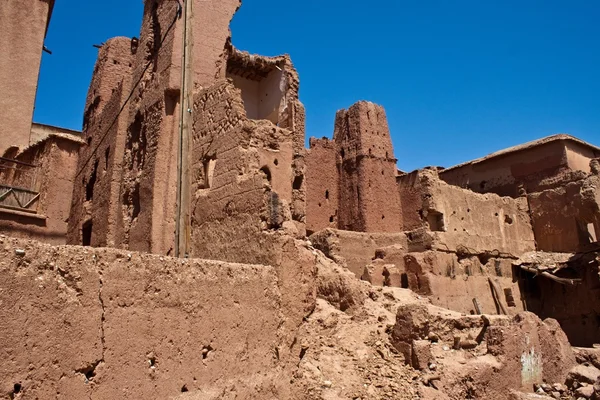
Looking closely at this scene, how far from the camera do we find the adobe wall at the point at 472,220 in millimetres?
14750

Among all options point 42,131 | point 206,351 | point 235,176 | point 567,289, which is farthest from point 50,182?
point 567,289

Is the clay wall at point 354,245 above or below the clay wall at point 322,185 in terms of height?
below

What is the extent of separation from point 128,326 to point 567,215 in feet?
54.9

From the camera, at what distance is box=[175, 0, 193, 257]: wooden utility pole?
6948 millimetres

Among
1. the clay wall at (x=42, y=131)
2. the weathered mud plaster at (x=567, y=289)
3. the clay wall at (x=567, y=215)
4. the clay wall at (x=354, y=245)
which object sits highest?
the clay wall at (x=42, y=131)

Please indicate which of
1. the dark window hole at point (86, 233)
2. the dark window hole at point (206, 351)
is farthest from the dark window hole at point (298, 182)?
the dark window hole at point (86, 233)

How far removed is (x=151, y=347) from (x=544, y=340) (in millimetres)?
7371

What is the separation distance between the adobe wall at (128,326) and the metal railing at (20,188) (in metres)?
10.4

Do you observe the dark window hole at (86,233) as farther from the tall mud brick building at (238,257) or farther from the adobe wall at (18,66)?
the adobe wall at (18,66)

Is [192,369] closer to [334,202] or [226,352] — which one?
[226,352]

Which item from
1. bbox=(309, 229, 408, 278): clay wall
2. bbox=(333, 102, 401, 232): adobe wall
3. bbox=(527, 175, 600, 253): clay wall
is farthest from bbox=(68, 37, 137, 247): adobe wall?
bbox=(527, 175, 600, 253): clay wall

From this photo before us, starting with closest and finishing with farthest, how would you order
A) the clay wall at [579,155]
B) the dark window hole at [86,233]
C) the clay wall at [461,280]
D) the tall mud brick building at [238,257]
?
1. the tall mud brick building at [238,257]
2. the clay wall at [461,280]
3. the dark window hole at [86,233]
4. the clay wall at [579,155]

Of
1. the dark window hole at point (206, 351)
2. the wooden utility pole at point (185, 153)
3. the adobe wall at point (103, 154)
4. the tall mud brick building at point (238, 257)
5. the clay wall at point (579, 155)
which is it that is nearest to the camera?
the tall mud brick building at point (238, 257)

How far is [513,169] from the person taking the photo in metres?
19.5
